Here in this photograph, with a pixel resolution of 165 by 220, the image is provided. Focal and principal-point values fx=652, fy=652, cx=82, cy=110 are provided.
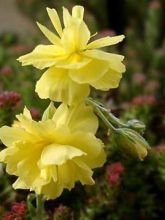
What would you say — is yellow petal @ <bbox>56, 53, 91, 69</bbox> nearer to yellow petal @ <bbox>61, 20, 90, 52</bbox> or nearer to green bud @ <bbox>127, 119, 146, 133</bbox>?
yellow petal @ <bbox>61, 20, 90, 52</bbox>

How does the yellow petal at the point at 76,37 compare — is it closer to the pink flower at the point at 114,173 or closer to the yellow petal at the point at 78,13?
the yellow petal at the point at 78,13

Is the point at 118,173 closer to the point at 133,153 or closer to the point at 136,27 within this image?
the point at 133,153

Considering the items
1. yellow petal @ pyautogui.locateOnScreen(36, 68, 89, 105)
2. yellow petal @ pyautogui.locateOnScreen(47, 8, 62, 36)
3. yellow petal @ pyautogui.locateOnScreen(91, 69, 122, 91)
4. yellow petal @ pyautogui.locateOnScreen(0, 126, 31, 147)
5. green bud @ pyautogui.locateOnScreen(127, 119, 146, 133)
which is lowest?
green bud @ pyautogui.locateOnScreen(127, 119, 146, 133)

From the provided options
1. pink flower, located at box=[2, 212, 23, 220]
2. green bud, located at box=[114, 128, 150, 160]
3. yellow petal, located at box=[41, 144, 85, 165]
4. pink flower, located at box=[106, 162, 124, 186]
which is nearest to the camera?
yellow petal, located at box=[41, 144, 85, 165]

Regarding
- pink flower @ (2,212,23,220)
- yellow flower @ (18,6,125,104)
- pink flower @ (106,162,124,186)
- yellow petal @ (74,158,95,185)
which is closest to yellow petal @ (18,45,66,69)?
yellow flower @ (18,6,125,104)

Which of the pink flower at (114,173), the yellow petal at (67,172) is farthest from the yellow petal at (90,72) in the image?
the pink flower at (114,173)

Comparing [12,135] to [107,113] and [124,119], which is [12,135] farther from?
[124,119]

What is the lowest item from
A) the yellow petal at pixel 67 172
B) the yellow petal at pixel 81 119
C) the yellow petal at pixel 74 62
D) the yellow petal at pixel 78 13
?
the yellow petal at pixel 67 172
